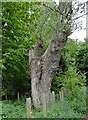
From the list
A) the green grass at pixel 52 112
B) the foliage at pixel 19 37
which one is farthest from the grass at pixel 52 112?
the foliage at pixel 19 37

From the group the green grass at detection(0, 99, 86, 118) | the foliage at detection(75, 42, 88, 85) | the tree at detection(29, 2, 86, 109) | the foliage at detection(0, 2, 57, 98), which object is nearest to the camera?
the green grass at detection(0, 99, 86, 118)

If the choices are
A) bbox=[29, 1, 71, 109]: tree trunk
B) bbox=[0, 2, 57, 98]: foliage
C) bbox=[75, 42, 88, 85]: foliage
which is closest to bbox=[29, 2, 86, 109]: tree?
bbox=[29, 1, 71, 109]: tree trunk

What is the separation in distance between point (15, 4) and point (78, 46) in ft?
15.8

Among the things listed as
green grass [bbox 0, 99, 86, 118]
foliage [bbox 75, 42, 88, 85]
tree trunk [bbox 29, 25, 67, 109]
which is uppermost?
foliage [bbox 75, 42, 88, 85]

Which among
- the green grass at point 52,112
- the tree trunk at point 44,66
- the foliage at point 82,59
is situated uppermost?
the foliage at point 82,59

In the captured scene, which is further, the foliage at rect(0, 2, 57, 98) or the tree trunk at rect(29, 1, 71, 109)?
the foliage at rect(0, 2, 57, 98)

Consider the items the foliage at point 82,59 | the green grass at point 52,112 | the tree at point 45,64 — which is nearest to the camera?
the green grass at point 52,112

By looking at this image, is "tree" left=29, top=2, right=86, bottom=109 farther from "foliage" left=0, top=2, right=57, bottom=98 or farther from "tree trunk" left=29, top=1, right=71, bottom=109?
"foliage" left=0, top=2, right=57, bottom=98

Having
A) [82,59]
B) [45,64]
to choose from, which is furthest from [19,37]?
[82,59]

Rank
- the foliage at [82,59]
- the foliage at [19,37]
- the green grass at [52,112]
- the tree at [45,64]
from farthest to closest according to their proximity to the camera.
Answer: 1. the foliage at [82,59]
2. the foliage at [19,37]
3. the tree at [45,64]
4. the green grass at [52,112]

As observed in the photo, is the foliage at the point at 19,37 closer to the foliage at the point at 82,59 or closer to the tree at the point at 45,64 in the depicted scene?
the tree at the point at 45,64

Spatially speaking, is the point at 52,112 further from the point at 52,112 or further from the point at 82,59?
the point at 82,59

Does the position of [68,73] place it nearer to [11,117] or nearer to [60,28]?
[60,28]

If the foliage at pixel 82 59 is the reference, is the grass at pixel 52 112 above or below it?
below
